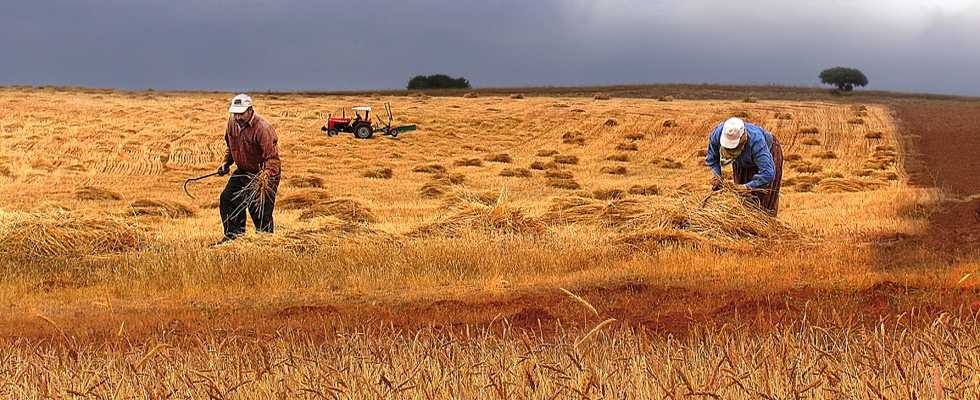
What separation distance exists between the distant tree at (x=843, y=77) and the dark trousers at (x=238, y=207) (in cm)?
7141

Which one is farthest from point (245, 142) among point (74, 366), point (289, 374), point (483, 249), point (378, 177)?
point (378, 177)

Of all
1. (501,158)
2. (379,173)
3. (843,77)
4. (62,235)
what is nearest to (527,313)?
(62,235)

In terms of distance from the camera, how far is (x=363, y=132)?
1280 inches

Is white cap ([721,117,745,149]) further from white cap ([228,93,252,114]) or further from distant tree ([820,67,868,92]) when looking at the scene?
distant tree ([820,67,868,92])

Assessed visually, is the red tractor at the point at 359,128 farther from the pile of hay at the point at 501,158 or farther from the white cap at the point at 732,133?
the white cap at the point at 732,133

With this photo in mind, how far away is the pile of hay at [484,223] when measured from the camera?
44.8 feet

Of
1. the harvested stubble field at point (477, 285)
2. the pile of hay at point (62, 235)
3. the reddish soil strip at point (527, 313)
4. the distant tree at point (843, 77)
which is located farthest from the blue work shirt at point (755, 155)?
the distant tree at point (843, 77)

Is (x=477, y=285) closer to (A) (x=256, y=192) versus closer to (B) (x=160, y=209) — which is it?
(A) (x=256, y=192)

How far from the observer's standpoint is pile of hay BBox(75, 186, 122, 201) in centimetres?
2003

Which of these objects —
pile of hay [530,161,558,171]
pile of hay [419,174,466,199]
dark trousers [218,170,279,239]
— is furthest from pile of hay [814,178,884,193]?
dark trousers [218,170,279,239]

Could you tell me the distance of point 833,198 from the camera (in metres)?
19.3

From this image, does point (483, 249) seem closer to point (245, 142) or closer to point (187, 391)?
point (245, 142)

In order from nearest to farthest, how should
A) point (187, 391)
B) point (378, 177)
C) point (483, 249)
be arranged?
point (187, 391) → point (483, 249) → point (378, 177)

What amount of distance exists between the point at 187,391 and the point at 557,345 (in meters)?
1.93
